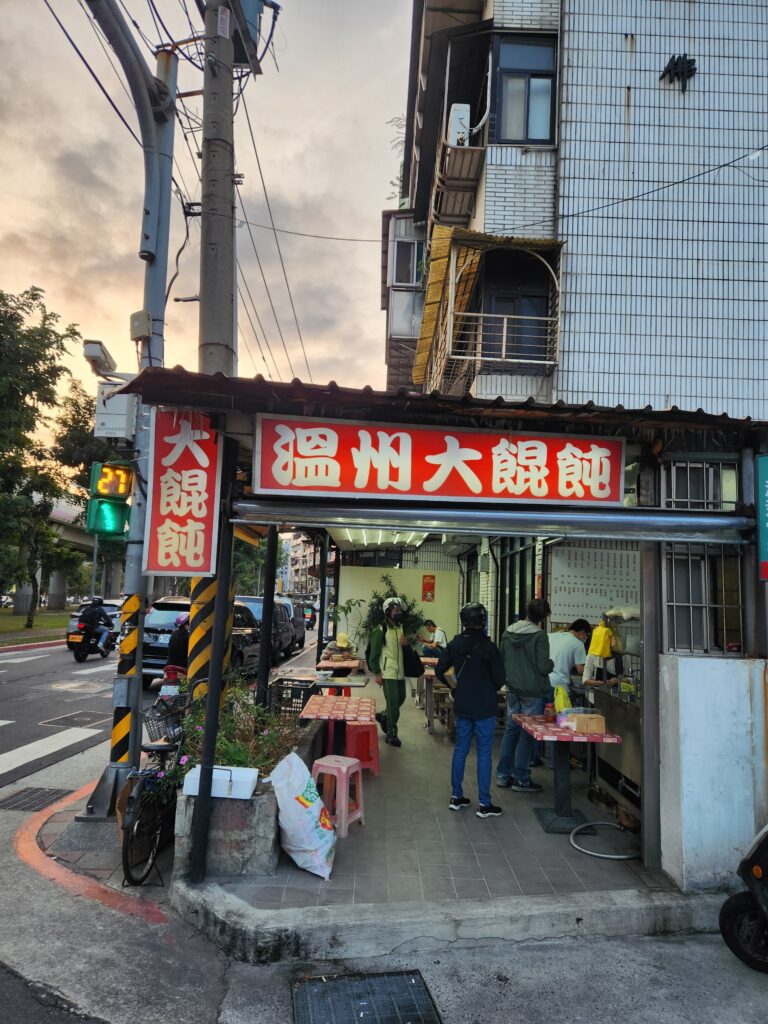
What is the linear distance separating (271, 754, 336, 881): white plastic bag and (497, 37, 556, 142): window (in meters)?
10.9

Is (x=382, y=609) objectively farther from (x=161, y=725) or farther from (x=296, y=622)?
(x=296, y=622)

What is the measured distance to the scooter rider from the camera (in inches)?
697

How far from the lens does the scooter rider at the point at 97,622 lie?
17.7 meters

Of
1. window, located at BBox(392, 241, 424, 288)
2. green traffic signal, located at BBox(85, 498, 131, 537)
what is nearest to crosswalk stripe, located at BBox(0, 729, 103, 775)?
green traffic signal, located at BBox(85, 498, 131, 537)

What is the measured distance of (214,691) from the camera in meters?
4.59

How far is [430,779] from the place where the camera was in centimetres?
699

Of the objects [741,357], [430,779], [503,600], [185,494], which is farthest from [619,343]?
[185,494]

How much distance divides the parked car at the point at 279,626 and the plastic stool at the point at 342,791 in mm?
11549

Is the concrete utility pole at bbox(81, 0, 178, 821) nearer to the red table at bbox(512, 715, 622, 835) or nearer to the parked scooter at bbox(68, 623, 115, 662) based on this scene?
the red table at bbox(512, 715, 622, 835)

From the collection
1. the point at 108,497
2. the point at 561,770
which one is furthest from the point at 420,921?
the point at 108,497

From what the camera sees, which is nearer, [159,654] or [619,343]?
[619,343]

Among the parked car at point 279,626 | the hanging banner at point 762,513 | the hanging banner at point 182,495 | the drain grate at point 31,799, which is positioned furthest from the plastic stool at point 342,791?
the parked car at point 279,626

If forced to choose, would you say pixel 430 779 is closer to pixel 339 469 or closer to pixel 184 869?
pixel 184 869

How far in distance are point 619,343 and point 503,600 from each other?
5545 mm
